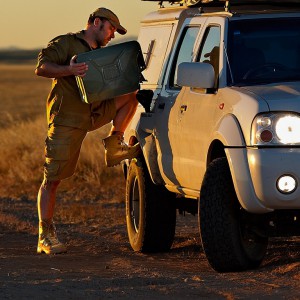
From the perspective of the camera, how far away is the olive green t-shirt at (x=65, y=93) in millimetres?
11281

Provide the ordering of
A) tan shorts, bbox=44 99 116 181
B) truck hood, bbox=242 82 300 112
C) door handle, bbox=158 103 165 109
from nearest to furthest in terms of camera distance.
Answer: truck hood, bbox=242 82 300 112, door handle, bbox=158 103 165 109, tan shorts, bbox=44 99 116 181

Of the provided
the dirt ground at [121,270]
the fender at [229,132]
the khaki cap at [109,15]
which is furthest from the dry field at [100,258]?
the khaki cap at [109,15]

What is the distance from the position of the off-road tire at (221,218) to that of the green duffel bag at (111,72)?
1728mm

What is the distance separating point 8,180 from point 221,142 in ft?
33.5

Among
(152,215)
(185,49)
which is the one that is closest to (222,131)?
(185,49)

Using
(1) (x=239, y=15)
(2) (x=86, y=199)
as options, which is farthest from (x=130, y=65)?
(2) (x=86, y=199)

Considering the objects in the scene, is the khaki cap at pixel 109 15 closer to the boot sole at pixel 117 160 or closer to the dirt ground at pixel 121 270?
the boot sole at pixel 117 160

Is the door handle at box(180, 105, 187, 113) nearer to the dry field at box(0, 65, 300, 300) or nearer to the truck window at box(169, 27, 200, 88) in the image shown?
the truck window at box(169, 27, 200, 88)

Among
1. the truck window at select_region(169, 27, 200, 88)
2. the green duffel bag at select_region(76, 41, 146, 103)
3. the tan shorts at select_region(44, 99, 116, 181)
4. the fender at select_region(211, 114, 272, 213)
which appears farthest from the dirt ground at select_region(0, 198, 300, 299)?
the truck window at select_region(169, 27, 200, 88)

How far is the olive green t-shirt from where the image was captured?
37.0ft

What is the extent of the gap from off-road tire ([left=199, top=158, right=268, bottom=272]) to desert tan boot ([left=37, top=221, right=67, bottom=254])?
2.05 m

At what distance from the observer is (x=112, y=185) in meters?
18.7

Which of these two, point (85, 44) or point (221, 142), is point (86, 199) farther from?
point (221, 142)

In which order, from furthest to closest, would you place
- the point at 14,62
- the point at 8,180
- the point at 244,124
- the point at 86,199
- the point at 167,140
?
the point at 14,62, the point at 8,180, the point at 86,199, the point at 167,140, the point at 244,124
